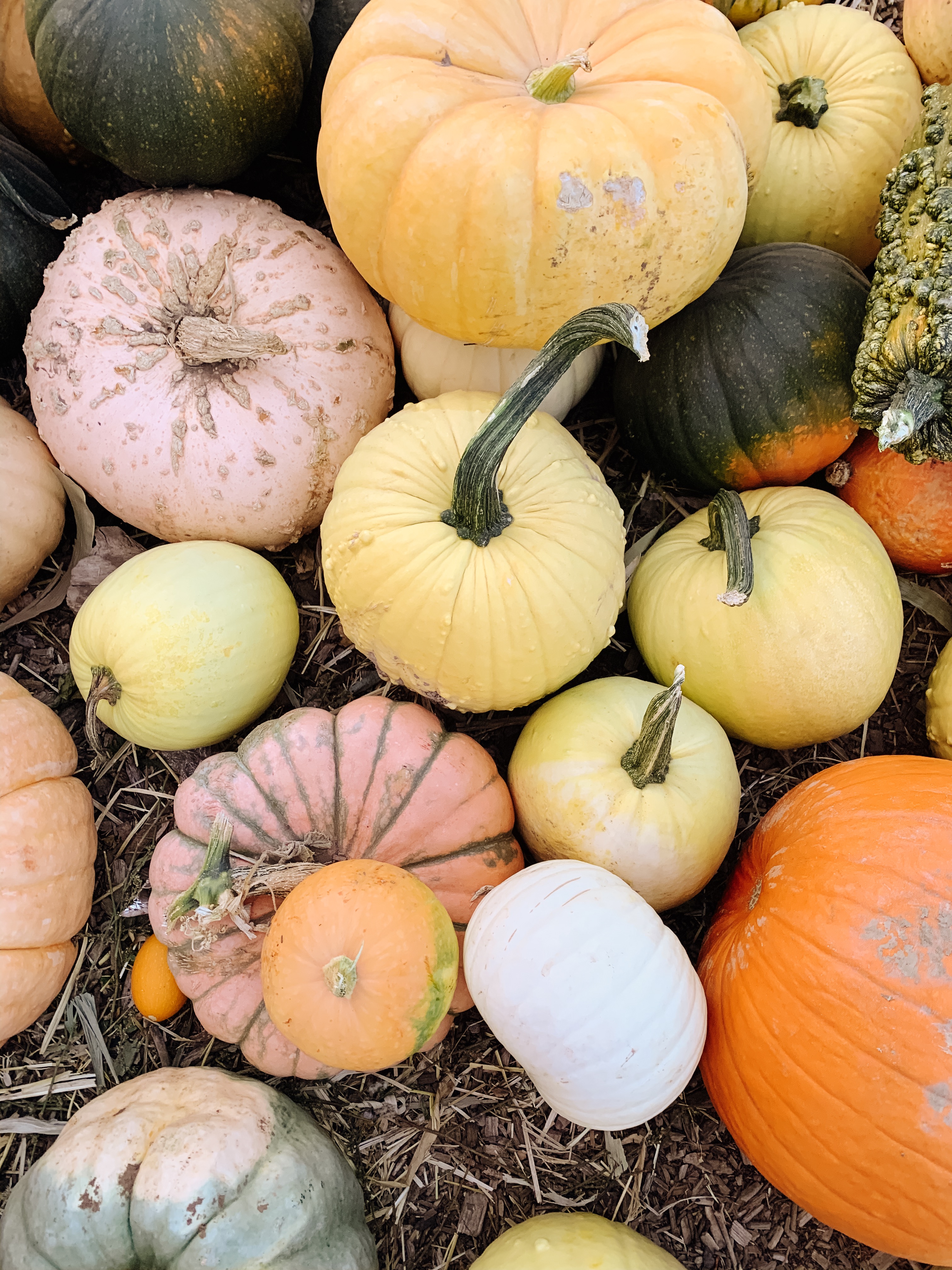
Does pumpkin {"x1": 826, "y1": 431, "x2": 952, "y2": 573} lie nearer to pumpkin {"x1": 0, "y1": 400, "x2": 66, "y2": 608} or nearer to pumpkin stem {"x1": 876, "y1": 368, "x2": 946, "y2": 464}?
pumpkin stem {"x1": 876, "y1": 368, "x2": 946, "y2": 464}

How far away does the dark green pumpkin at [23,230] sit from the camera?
1979mm

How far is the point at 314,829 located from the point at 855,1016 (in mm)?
997

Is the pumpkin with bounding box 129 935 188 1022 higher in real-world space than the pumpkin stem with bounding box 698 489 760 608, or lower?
lower

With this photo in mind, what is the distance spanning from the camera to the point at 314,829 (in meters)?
1.69

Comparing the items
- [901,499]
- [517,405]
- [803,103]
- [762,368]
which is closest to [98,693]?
[517,405]

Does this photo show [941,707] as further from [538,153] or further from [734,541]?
[538,153]

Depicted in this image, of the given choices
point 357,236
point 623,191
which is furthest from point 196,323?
point 623,191

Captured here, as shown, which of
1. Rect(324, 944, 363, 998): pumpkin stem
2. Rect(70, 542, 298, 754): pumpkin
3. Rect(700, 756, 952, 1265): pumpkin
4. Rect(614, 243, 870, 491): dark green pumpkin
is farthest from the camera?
Rect(614, 243, 870, 491): dark green pumpkin

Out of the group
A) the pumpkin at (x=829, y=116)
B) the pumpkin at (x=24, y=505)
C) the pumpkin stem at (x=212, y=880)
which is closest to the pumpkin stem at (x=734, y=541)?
the pumpkin at (x=829, y=116)

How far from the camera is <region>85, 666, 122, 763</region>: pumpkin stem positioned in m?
1.68

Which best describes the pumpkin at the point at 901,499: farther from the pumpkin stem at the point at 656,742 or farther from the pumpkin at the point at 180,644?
the pumpkin at the point at 180,644

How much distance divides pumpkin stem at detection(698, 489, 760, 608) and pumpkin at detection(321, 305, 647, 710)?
0.20 m

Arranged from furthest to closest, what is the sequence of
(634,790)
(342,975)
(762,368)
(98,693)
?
(762,368) < (98,693) < (634,790) < (342,975)

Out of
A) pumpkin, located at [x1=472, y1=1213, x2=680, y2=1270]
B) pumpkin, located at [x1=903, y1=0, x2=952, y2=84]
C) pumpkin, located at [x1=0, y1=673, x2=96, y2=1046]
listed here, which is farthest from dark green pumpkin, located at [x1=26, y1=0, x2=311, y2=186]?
Answer: pumpkin, located at [x1=472, y1=1213, x2=680, y2=1270]
